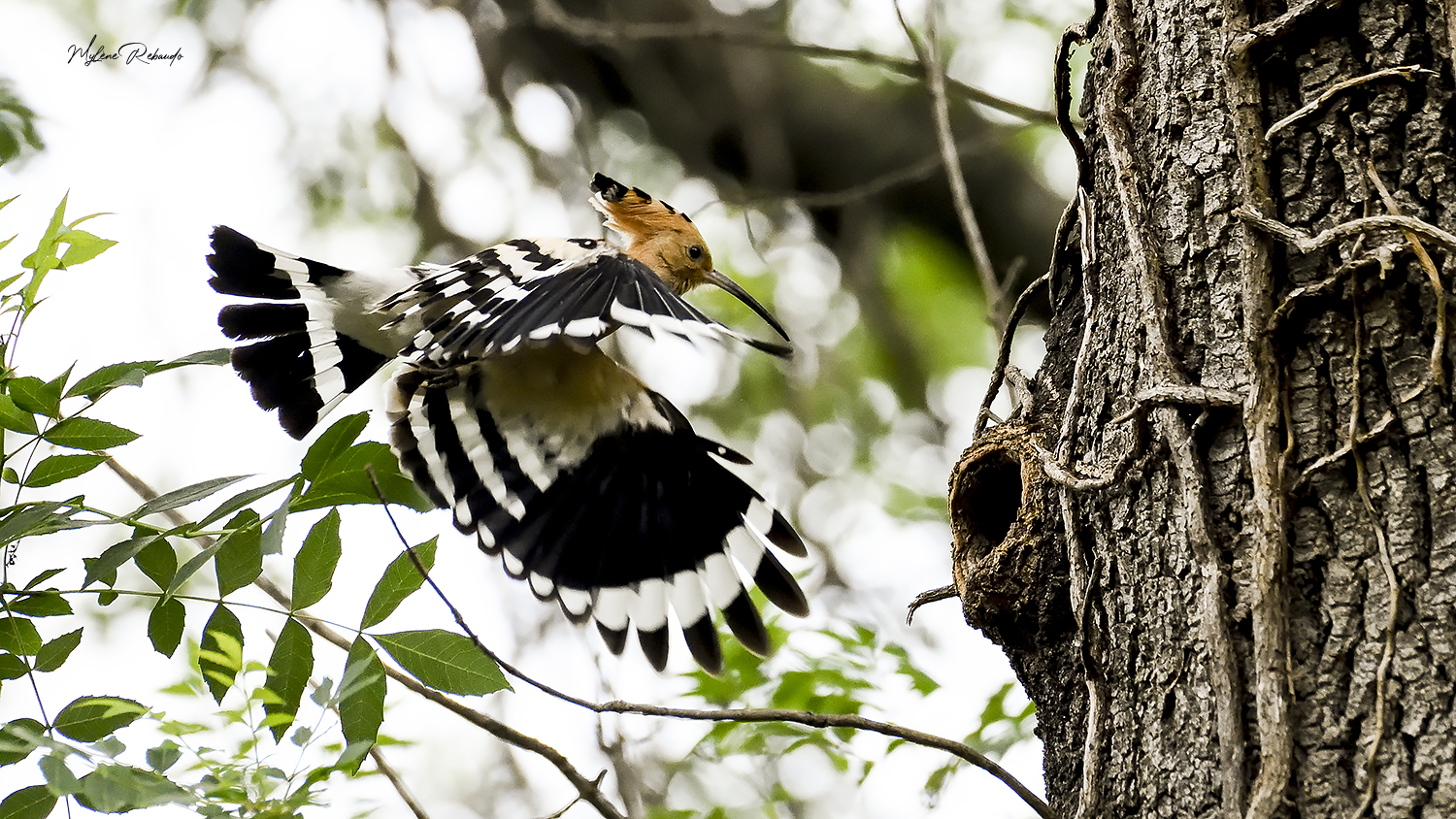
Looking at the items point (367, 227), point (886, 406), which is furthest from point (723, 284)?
point (367, 227)

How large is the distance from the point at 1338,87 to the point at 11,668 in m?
1.37

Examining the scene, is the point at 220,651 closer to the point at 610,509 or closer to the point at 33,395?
the point at 33,395

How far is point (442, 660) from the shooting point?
1.17 meters

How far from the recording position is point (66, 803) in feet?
3.44

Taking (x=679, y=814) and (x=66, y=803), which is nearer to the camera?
(x=66, y=803)

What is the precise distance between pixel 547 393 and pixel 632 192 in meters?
0.70

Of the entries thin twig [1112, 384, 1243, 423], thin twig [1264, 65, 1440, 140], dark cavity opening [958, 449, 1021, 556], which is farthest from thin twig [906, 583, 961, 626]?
thin twig [1264, 65, 1440, 140]

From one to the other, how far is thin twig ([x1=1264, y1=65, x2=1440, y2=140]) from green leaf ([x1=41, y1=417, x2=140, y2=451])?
1149 mm

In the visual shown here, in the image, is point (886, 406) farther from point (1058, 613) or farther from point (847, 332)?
point (1058, 613)

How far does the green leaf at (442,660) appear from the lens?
1.17 metres

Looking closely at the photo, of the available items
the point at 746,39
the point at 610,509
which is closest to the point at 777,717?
the point at 610,509

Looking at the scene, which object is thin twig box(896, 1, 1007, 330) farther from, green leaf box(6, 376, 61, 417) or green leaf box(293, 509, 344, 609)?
green leaf box(6, 376, 61, 417)

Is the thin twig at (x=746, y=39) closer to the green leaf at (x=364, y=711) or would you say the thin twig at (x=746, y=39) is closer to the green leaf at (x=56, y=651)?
the green leaf at (x=364, y=711)

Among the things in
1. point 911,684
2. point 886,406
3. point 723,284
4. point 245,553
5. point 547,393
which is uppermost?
point 886,406
